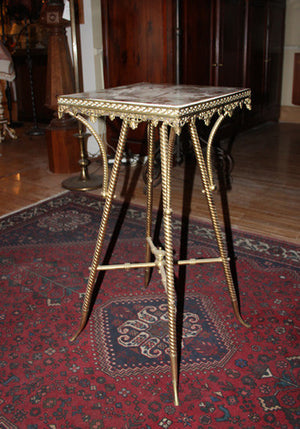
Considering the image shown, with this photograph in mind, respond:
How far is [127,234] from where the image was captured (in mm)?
2811

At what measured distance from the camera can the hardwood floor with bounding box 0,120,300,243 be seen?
3.05m

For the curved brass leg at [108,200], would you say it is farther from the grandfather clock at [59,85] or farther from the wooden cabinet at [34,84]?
the wooden cabinet at [34,84]

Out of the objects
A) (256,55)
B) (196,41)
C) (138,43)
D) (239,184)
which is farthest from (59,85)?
(256,55)

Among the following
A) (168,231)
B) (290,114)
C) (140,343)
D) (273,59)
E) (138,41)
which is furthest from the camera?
(290,114)

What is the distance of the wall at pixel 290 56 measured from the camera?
6.35m

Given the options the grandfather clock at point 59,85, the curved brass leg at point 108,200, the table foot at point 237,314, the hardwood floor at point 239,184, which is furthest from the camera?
the grandfather clock at point 59,85

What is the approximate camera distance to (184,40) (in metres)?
4.28

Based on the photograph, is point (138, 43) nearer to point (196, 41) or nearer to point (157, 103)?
point (196, 41)

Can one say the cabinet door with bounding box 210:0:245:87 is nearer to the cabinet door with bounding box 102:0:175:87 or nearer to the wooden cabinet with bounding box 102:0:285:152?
the wooden cabinet with bounding box 102:0:285:152

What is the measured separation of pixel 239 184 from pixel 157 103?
252cm

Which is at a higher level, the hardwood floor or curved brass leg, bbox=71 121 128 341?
curved brass leg, bbox=71 121 128 341

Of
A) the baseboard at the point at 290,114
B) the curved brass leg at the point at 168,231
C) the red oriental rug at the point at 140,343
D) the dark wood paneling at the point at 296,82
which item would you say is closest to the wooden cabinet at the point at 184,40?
the dark wood paneling at the point at 296,82

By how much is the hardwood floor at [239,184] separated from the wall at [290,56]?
4.69 feet

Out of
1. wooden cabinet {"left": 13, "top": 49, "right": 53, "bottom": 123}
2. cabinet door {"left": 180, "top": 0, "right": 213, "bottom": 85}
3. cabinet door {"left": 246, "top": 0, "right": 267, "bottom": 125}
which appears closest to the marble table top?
cabinet door {"left": 180, "top": 0, "right": 213, "bottom": 85}
